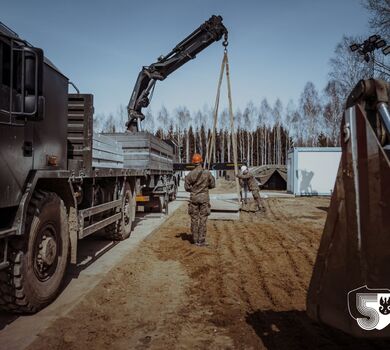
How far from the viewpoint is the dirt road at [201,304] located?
334 centimetres

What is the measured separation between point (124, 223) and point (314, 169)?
18.0 meters

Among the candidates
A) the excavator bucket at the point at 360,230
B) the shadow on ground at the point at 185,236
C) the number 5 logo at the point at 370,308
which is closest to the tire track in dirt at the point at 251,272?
the shadow on ground at the point at 185,236

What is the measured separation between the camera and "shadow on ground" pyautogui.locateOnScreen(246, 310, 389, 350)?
3148mm

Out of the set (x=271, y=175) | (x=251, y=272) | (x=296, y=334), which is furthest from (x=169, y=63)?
(x=271, y=175)

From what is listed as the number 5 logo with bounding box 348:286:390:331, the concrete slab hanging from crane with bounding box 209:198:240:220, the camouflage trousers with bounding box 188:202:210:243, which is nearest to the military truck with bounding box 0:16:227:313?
the camouflage trousers with bounding box 188:202:210:243

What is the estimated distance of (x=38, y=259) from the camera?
3.94 meters

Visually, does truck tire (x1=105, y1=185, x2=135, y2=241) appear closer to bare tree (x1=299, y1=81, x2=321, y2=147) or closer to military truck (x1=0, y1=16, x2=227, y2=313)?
military truck (x1=0, y1=16, x2=227, y2=313)

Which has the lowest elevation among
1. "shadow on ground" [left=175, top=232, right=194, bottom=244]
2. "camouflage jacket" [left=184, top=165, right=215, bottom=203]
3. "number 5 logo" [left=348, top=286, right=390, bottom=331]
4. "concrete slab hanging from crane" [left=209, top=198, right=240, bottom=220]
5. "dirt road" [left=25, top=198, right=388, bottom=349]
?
"dirt road" [left=25, top=198, right=388, bottom=349]

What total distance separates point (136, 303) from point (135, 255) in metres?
2.45

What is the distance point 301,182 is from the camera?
23641 millimetres

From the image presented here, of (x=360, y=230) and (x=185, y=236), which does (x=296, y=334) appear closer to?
(x=360, y=230)

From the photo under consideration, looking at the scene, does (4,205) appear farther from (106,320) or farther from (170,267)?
(170,267)

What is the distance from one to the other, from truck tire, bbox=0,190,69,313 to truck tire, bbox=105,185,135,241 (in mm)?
3262

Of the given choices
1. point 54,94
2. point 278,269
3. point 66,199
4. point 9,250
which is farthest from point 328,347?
point 54,94
